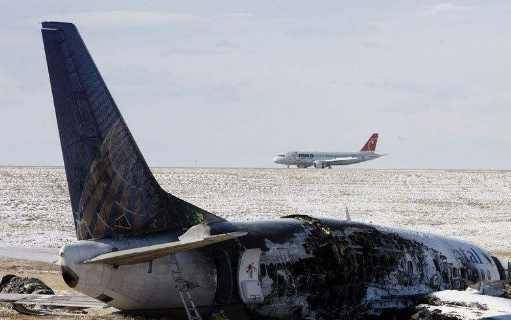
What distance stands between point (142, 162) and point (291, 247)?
15.1 ft

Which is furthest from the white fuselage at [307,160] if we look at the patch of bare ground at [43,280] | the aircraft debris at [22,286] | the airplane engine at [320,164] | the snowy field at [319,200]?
the aircraft debris at [22,286]

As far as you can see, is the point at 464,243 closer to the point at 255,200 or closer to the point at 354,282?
the point at 354,282

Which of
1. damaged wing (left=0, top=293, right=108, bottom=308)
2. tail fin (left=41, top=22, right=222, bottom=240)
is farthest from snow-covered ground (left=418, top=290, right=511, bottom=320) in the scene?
damaged wing (left=0, top=293, right=108, bottom=308)

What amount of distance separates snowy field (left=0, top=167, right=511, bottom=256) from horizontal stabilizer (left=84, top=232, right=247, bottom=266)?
37620mm

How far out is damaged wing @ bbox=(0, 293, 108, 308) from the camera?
29031mm

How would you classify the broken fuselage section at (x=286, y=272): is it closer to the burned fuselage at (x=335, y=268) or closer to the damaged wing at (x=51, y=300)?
the burned fuselage at (x=335, y=268)

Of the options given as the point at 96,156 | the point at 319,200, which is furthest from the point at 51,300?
the point at 319,200

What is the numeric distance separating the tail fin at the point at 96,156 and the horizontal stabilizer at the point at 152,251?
Answer: 1820 millimetres

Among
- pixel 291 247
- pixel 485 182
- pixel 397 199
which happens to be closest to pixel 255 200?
pixel 397 199

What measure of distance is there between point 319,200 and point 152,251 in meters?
76.1

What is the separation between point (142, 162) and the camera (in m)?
25.4

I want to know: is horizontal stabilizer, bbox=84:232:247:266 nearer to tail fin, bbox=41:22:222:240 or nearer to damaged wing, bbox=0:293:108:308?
tail fin, bbox=41:22:222:240

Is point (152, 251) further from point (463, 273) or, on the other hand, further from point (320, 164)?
point (320, 164)

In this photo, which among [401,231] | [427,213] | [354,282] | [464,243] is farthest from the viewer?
[427,213]
